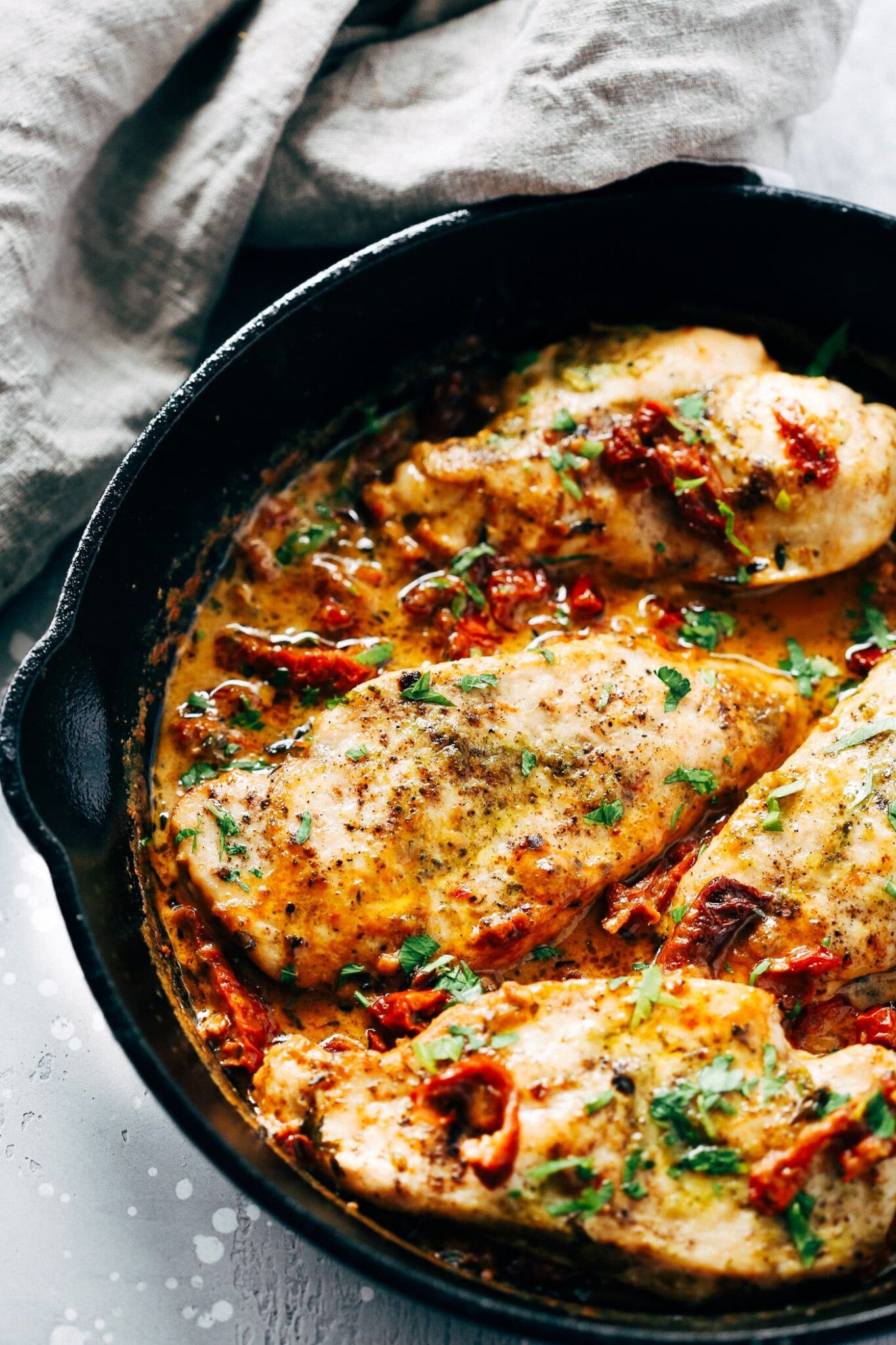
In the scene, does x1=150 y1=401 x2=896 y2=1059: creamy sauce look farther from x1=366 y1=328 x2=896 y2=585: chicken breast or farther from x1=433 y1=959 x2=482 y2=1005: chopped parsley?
x1=433 y1=959 x2=482 y2=1005: chopped parsley

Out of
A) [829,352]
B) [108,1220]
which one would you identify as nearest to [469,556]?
[829,352]

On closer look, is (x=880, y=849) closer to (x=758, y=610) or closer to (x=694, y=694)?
(x=694, y=694)

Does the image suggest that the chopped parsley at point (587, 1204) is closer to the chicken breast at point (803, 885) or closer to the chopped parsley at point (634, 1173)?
the chopped parsley at point (634, 1173)

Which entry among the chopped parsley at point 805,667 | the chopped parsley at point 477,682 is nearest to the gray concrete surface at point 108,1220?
the chopped parsley at point 477,682

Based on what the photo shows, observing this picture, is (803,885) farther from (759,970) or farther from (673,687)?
(673,687)

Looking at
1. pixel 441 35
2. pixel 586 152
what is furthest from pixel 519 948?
pixel 441 35
